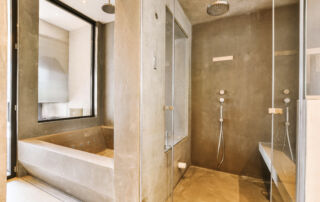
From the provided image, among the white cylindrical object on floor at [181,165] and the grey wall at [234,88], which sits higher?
the grey wall at [234,88]

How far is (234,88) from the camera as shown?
2.20 metres

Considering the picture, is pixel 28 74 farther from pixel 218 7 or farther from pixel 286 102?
pixel 286 102

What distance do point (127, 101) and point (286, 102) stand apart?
4.67ft

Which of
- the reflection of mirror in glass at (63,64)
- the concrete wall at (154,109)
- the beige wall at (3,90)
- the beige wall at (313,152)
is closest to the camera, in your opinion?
the beige wall at (3,90)

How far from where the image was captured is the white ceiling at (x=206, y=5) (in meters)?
1.99

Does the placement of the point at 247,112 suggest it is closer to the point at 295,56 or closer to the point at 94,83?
the point at 295,56

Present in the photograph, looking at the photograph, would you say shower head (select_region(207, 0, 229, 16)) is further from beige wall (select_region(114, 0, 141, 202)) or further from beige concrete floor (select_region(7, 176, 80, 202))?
beige concrete floor (select_region(7, 176, 80, 202))

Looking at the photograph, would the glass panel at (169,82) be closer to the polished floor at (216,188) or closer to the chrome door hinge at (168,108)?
the chrome door hinge at (168,108)

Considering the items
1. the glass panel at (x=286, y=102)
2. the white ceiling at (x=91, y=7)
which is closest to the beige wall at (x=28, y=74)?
the white ceiling at (x=91, y=7)

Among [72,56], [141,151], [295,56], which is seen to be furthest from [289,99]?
[72,56]

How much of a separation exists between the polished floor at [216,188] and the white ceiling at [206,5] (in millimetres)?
2362

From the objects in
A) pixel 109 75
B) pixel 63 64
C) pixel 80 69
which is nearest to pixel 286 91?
pixel 109 75

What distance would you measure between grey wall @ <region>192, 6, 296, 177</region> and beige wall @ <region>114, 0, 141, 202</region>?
1288 mm

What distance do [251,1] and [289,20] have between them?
38.3 inches
